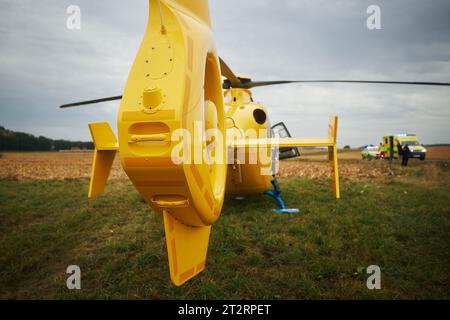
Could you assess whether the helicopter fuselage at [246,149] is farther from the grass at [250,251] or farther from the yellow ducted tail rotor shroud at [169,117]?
the yellow ducted tail rotor shroud at [169,117]

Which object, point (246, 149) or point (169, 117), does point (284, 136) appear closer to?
point (246, 149)

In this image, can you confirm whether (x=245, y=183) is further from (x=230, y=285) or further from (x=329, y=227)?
(x=230, y=285)

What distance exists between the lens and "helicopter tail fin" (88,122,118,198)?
5312mm

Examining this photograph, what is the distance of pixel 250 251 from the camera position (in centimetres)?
474

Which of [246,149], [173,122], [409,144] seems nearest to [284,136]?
[246,149]

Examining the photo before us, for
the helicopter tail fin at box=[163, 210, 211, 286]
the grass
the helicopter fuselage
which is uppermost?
the helicopter fuselage

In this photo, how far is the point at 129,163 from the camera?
6.38 feet

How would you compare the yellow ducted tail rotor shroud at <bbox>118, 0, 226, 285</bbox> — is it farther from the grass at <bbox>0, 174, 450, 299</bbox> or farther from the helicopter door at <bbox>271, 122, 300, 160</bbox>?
the helicopter door at <bbox>271, 122, 300, 160</bbox>

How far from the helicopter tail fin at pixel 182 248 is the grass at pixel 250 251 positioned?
955 mm

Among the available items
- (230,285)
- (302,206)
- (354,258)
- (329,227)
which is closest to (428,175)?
(302,206)

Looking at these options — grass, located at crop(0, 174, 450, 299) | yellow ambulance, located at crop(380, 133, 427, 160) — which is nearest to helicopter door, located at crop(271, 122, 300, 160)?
grass, located at crop(0, 174, 450, 299)

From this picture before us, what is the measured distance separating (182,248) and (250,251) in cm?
244

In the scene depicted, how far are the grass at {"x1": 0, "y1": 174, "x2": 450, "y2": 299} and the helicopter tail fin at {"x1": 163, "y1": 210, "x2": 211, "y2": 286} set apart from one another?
3.13ft

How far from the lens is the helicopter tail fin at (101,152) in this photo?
531cm
